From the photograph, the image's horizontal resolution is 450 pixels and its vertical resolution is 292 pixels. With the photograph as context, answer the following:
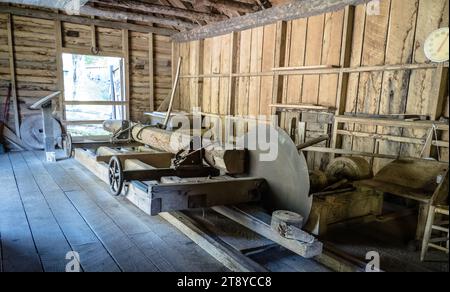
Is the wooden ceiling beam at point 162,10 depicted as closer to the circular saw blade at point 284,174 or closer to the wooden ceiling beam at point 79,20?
the wooden ceiling beam at point 79,20

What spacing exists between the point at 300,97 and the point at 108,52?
5658 millimetres

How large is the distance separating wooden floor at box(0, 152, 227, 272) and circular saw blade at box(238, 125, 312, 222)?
0.96 m

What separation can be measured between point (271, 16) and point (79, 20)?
5.01 m

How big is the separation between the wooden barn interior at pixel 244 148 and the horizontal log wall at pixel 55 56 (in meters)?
0.04

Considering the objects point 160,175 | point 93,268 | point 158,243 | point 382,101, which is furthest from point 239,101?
point 93,268

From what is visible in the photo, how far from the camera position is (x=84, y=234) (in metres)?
3.25

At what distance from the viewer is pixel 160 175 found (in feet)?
12.8

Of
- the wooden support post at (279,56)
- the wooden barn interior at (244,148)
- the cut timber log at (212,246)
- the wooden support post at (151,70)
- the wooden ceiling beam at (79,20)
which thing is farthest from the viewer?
the wooden support post at (151,70)

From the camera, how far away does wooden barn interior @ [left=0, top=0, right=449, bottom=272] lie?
2896 mm

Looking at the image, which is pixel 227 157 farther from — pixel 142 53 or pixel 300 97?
pixel 142 53

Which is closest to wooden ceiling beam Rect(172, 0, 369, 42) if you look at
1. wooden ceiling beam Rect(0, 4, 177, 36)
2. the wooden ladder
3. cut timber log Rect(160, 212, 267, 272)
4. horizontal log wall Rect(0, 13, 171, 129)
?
wooden ceiling beam Rect(0, 4, 177, 36)

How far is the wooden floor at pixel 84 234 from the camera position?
2678 millimetres

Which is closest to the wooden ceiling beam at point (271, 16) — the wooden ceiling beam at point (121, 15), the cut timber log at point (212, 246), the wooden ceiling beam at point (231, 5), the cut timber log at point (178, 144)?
the wooden ceiling beam at point (231, 5)

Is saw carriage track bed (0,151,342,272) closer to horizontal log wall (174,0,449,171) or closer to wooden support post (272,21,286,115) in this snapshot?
horizontal log wall (174,0,449,171)
